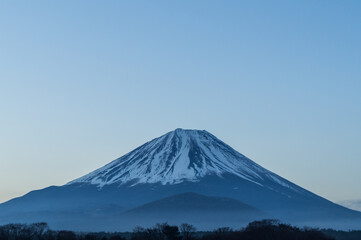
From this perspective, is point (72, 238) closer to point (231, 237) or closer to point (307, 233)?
point (231, 237)

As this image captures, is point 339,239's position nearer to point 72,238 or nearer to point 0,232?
point 72,238

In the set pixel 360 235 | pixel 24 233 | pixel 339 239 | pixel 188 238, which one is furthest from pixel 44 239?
pixel 360 235

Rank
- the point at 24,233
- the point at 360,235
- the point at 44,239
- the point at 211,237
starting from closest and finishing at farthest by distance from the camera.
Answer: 1. the point at 211,237
2. the point at 44,239
3. the point at 24,233
4. the point at 360,235

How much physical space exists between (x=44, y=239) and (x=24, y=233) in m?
13.7

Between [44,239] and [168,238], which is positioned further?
[44,239]

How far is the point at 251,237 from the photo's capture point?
304 ft

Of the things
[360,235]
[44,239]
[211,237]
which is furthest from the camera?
[360,235]

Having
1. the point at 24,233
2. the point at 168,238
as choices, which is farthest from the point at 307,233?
the point at 24,233

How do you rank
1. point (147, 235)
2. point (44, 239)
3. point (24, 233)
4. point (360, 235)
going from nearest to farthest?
point (147, 235), point (44, 239), point (24, 233), point (360, 235)

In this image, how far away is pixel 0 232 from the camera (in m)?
119

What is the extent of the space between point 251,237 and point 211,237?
513cm

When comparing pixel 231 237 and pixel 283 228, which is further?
pixel 283 228

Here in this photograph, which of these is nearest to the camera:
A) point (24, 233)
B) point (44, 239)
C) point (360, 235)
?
point (44, 239)

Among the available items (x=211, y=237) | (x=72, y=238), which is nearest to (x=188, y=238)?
(x=211, y=237)
